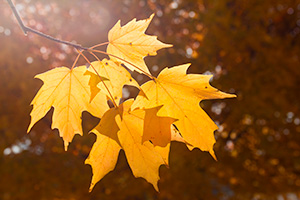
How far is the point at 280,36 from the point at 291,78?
550 millimetres

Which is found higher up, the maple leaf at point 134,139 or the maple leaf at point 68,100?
the maple leaf at point 68,100

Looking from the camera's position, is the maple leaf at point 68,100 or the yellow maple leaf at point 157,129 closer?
the yellow maple leaf at point 157,129

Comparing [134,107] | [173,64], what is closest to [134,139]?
[134,107]

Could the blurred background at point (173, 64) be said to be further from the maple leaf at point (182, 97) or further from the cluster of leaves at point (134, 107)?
the maple leaf at point (182, 97)

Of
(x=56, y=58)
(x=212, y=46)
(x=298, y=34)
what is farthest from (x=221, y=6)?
(x=56, y=58)

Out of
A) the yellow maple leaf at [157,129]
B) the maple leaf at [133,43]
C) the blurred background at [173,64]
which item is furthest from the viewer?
the blurred background at [173,64]

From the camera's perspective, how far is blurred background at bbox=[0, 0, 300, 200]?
329cm

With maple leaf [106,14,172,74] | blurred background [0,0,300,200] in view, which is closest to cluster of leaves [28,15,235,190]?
maple leaf [106,14,172,74]

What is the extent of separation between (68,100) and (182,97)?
1.17 feet

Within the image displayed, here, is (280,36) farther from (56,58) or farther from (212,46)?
(56,58)

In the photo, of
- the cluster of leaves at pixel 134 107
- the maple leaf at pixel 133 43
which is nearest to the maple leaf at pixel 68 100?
the cluster of leaves at pixel 134 107

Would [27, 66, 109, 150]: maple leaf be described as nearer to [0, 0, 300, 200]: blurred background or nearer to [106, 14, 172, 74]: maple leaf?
[106, 14, 172, 74]: maple leaf

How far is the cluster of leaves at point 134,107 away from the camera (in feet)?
2.33

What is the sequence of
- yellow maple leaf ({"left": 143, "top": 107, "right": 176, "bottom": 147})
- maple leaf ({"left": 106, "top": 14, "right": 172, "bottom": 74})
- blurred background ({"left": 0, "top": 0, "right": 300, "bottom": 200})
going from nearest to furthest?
yellow maple leaf ({"left": 143, "top": 107, "right": 176, "bottom": 147}) < maple leaf ({"left": 106, "top": 14, "right": 172, "bottom": 74}) < blurred background ({"left": 0, "top": 0, "right": 300, "bottom": 200})
